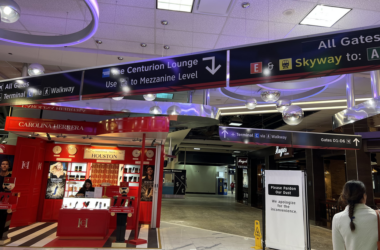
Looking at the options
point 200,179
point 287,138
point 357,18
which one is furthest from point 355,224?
point 200,179

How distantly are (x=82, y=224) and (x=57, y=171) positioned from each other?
9.77ft

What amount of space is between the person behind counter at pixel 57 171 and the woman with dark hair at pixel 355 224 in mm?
8590

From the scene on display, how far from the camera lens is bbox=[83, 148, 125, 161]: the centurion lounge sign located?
29.0 ft

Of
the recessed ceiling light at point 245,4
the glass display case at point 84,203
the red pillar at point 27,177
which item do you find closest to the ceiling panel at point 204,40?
the recessed ceiling light at point 245,4

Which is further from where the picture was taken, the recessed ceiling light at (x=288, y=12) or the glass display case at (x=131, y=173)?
the glass display case at (x=131, y=173)

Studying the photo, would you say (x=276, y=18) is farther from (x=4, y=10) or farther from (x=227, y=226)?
(x=227, y=226)

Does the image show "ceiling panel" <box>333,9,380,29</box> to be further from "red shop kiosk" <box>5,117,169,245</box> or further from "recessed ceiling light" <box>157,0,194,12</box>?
"red shop kiosk" <box>5,117,169,245</box>

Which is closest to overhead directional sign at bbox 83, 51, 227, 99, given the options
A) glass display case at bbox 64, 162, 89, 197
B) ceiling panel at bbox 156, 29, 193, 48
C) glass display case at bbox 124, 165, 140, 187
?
ceiling panel at bbox 156, 29, 193, 48

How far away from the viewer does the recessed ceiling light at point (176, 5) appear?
156 inches

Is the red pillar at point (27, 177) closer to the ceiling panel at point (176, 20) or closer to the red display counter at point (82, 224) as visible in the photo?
the red display counter at point (82, 224)

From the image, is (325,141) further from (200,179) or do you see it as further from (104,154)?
(200,179)

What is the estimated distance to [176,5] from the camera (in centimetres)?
406

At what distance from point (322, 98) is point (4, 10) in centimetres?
793

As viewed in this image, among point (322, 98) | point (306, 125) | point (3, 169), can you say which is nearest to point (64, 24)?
point (3, 169)
